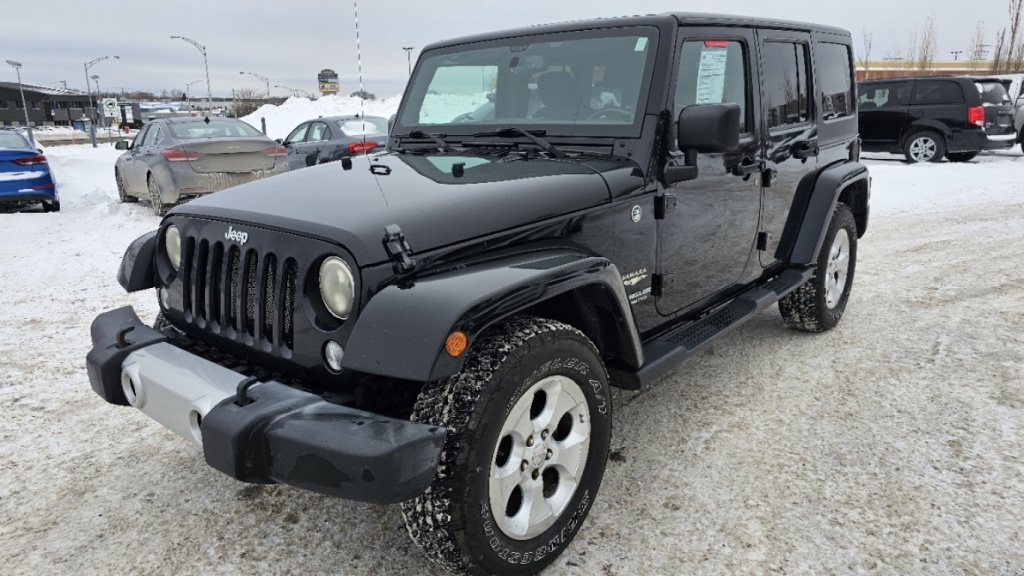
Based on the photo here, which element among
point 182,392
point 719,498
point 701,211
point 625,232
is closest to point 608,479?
point 719,498

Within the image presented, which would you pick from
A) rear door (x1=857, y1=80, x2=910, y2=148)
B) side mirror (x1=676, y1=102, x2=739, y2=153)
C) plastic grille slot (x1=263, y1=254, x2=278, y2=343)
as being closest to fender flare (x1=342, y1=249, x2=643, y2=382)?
plastic grille slot (x1=263, y1=254, x2=278, y2=343)

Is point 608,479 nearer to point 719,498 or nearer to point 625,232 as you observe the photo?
point 719,498

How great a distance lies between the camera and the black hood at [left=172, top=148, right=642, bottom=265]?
2344 mm

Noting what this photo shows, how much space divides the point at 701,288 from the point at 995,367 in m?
2.05

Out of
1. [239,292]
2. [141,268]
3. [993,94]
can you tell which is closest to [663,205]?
[239,292]

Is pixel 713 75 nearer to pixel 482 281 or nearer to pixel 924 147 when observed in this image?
pixel 482 281

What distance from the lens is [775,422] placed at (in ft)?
12.0

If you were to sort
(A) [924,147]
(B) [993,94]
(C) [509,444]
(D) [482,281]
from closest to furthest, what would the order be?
(D) [482,281]
(C) [509,444]
(B) [993,94]
(A) [924,147]

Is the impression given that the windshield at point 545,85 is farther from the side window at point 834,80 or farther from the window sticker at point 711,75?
the side window at point 834,80

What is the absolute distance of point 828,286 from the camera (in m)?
4.95

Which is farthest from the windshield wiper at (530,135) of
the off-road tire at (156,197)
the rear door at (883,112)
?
the rear door at (883,112)

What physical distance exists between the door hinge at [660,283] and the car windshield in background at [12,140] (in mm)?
11969

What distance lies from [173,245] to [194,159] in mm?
7834

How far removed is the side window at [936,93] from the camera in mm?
14633
